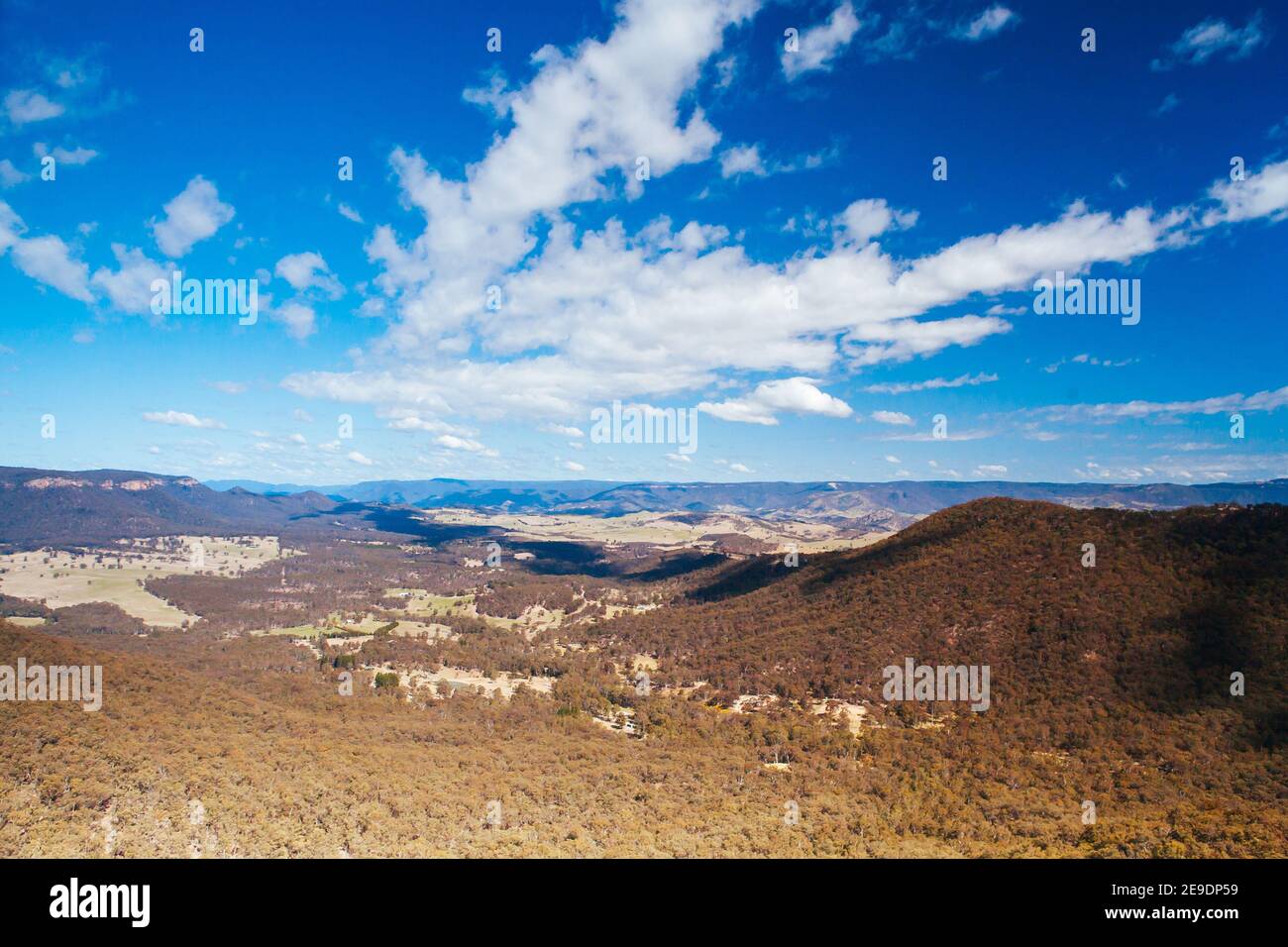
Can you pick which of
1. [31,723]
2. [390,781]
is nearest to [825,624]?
[390,781]

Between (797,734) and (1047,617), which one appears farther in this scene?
(1047,617)

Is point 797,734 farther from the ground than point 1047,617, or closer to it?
closer to it

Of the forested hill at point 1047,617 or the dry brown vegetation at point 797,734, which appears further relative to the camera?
the forested hill at point 1047,617

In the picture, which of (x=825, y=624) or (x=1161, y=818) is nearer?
(x=1161, y=818)

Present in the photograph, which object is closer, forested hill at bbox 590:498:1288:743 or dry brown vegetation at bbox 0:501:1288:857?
dry brown vegetation at bbox 0:501:1288:857
